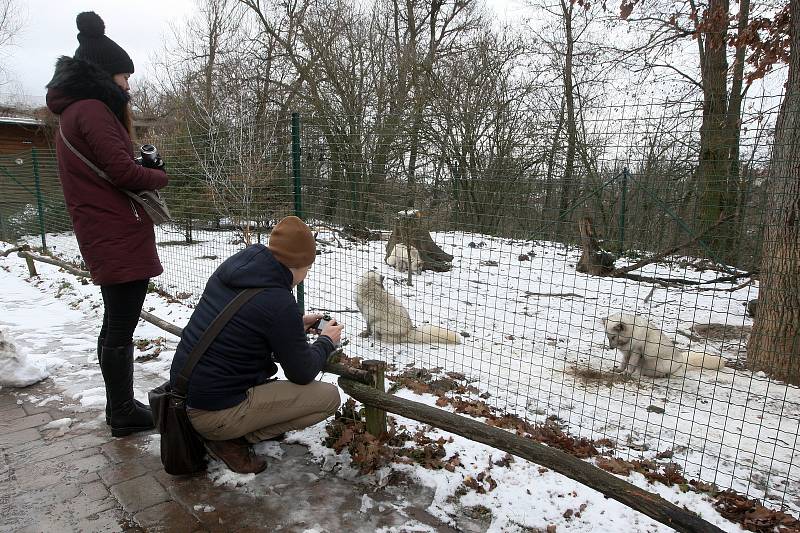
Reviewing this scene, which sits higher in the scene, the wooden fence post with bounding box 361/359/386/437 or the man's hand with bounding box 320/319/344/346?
the man's hand with bounding box 320/319/344/346

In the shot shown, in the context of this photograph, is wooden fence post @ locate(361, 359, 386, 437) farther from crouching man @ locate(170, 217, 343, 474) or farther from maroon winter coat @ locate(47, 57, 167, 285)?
maroon winter coat @ locate(47, 57, 167, 285)

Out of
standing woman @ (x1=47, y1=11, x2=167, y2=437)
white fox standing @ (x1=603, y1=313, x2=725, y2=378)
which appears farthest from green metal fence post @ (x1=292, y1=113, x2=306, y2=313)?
white fox standing @ (x1=603, y1=313, x2=725, y2=378)

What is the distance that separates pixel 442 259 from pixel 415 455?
6655 mm

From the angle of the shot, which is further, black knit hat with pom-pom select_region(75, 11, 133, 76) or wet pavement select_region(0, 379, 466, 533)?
black knit hat with pom-pom select_region(75, 11, 133, 76)

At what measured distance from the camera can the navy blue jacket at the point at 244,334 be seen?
238 cm

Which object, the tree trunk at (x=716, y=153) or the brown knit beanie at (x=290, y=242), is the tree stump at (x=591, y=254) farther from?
the brown knit beanie at (x=290, y=242)

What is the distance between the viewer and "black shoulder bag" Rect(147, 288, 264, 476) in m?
2.39

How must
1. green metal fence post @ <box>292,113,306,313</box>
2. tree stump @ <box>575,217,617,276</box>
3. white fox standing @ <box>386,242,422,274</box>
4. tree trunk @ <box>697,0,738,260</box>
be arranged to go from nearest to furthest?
tree trunk @ <box>697,0,738,260</box> < green metal fence post @ <box>292,113,306,313</box> < tree stump @ <box>575,217,617,276</box> < white fox standing @ <box>386,242,422,274</box>

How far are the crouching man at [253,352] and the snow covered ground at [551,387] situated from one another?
381 millimetres

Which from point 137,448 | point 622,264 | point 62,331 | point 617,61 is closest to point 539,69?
point 617,61

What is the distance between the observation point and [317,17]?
573 inches

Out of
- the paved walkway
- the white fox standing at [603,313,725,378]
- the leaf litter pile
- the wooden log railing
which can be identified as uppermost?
the wooden log railing

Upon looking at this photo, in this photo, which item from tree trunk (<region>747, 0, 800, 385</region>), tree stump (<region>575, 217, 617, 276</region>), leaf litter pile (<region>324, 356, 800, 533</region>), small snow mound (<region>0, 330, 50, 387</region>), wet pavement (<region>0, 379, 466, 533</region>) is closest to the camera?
wet pavement (<region>0, 379, 466, 533</region>)

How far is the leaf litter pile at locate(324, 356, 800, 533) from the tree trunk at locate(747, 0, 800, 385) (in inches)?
87.7
